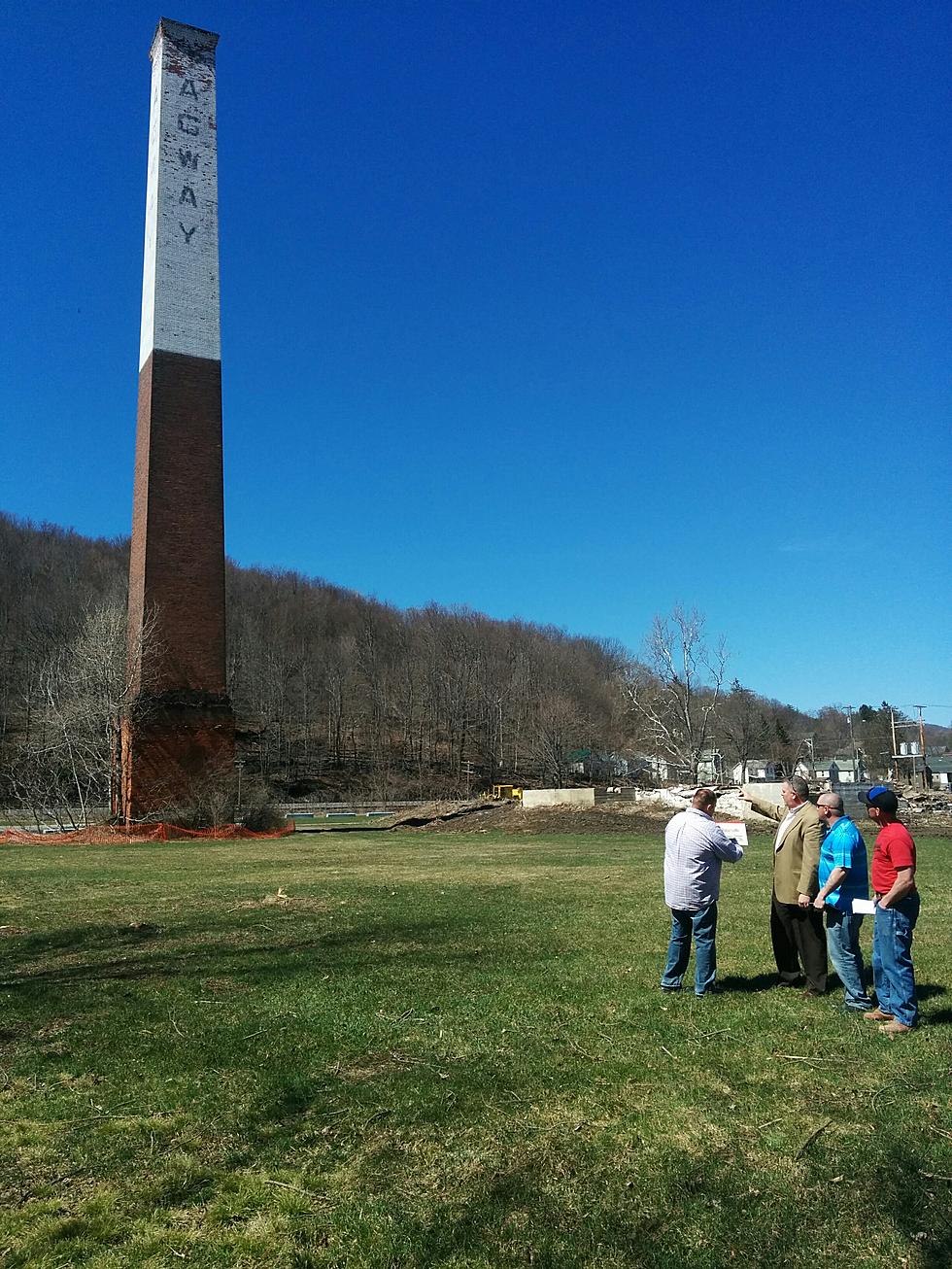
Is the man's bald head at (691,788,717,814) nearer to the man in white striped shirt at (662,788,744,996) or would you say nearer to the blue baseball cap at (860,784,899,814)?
the man in white striped shirt at (662,788,744,996)

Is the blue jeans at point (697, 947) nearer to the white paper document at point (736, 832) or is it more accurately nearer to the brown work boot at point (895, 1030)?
the white paper document at point (736, 832)

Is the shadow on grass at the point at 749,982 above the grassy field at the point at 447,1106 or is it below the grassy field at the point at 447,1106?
below

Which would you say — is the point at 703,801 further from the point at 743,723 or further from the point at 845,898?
the point at 743,723

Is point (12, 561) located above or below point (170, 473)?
above

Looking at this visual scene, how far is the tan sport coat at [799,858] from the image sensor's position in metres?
7.35

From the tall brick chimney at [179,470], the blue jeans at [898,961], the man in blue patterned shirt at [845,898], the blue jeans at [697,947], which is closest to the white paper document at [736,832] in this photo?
the man in blue patterned shirt at [845,898]

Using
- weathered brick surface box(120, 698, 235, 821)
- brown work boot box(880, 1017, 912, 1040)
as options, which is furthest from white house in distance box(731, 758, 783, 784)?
brown work boot box(880, 1017, 912, 1040)

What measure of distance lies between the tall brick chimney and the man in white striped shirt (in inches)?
1015

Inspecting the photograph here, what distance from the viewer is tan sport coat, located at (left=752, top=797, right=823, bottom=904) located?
7.35 m

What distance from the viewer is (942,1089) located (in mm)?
5008

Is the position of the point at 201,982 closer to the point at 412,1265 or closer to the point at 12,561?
the point at 412,1265

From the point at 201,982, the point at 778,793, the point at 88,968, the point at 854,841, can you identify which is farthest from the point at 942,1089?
the point at 778,793

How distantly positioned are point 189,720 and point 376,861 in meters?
15.1

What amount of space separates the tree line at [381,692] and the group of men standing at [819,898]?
36423 millimetres
